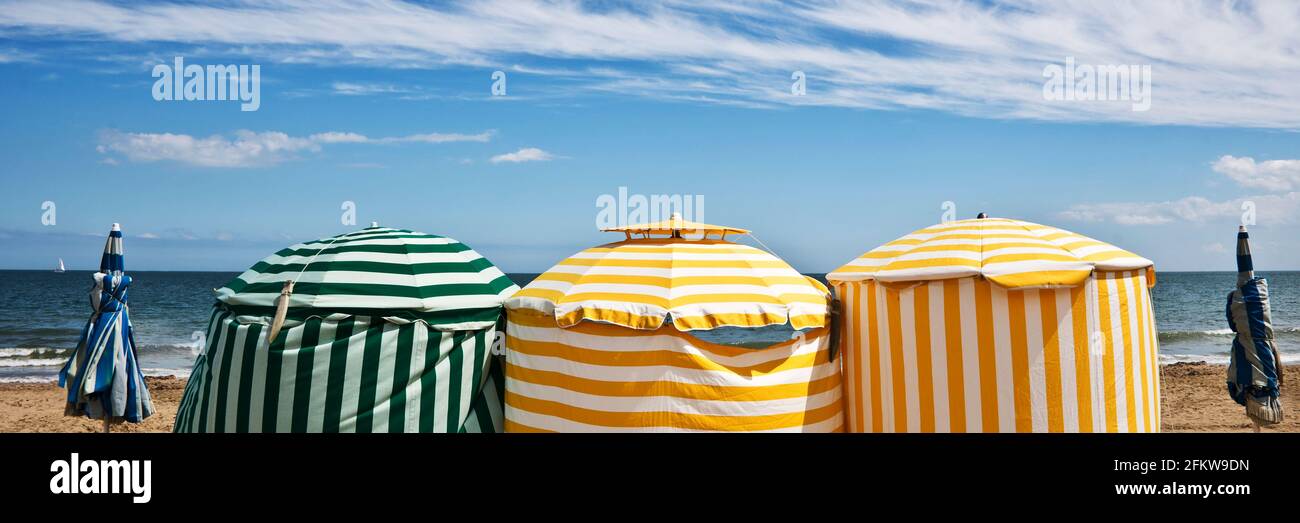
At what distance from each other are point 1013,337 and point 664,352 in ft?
6.79

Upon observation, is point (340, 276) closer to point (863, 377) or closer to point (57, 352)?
point (863, 377)

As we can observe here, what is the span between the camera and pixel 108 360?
6.25m

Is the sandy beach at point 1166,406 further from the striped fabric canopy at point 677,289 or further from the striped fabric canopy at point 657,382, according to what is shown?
the striped fabric canopy at point 677,289

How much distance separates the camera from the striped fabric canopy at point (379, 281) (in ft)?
16.9

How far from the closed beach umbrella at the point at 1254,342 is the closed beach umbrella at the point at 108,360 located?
864 centimetres

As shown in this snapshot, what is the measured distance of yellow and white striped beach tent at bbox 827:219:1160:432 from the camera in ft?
15.6

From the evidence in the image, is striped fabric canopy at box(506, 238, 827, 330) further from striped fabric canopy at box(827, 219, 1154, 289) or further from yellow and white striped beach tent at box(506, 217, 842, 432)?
striped fabric canopy at box(827, 219, 1154, 289)

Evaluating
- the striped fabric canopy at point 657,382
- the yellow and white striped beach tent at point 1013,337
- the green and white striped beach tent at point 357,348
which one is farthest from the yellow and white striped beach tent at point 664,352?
the yellow and white striped beach tent at point 1013,337

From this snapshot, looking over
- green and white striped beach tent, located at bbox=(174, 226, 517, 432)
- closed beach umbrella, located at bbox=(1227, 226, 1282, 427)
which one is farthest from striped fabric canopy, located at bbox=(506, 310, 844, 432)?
closed beach umbrella, located at bbox=(1227, 226, 1282, 427)

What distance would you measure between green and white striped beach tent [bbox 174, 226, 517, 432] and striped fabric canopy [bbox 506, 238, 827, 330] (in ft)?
1.60

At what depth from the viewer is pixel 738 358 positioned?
199 inches

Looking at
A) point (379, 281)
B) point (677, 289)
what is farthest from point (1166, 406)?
point (379, 281)

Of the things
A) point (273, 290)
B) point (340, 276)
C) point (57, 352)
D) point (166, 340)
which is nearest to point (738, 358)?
point (340, 276)
